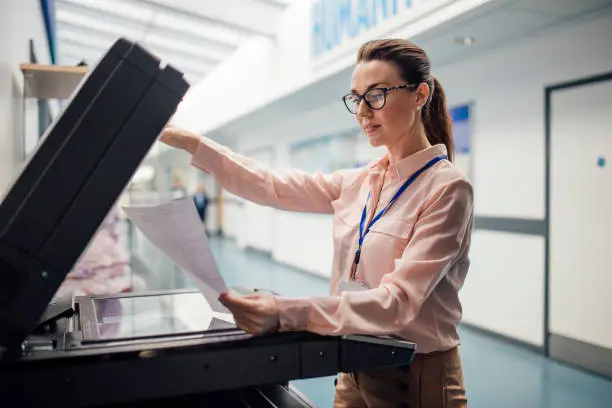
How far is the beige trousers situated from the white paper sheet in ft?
1.65

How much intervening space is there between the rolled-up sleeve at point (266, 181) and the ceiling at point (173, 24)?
4.26 m

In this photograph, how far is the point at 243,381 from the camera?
0.73m

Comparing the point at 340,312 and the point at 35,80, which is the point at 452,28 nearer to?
the point at 35,80

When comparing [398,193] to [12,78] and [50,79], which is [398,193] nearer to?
[12,78]

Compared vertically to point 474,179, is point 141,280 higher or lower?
lower

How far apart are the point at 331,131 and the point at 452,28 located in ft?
11.2

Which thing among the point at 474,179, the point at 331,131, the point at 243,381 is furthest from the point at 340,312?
the point at 331,131

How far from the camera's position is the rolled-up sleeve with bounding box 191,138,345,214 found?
4.04ft

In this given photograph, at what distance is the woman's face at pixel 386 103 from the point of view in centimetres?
105

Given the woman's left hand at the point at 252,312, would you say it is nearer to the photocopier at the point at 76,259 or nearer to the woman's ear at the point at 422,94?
the photocopier at the point at 76,259

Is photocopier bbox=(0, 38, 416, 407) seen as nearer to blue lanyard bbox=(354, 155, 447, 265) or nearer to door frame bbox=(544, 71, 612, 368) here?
blue lanyard bbox=(354, 155, 447, 265)

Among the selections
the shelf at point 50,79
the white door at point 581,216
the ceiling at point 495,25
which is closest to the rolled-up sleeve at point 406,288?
the shelf at point 50,79

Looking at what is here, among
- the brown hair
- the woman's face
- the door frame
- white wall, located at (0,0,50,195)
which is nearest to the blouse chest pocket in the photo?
the woman's face

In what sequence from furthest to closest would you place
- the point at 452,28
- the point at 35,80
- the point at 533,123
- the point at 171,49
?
1. the point at 171,49
2. the point at 533,123
3. the point at 452,28
4. the point at 35,80
